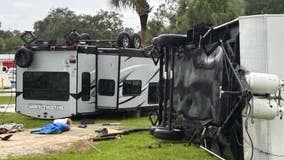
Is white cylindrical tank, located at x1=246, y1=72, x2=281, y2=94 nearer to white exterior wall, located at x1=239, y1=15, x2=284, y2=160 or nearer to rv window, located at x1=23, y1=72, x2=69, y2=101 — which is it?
white exterior wall, located at x1=239, y1=15, x2=284, y2=160

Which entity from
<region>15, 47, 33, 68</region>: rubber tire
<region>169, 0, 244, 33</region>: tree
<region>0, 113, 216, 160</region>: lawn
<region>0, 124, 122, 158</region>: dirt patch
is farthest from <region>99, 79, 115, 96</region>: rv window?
<region>169, 0, 244, 33</region>: tree

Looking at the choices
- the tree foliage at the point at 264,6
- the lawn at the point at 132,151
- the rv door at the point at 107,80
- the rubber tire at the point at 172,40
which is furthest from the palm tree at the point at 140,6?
the tree foliage at the point at 264,6

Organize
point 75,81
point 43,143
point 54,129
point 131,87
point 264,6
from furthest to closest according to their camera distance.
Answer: point 264,6 < point 131,87 < point 75,81 < point 54,129 < point 43,143

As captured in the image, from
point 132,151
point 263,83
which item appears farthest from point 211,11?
point 263,83

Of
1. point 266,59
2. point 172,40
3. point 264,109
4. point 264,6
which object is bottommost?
point 264,109

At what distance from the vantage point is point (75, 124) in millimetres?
16375

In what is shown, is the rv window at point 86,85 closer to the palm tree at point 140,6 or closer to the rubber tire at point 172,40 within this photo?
the rubber tire at point 172,40

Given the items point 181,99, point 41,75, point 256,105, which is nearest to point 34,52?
point 41,75

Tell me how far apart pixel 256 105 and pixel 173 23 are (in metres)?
29.8

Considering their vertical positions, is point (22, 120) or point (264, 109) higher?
point (264, 109)

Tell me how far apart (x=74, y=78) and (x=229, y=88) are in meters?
9.15

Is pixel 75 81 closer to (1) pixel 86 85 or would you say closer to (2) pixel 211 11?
(1) pixel 86 85

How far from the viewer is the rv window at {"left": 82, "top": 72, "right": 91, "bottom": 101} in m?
17.1

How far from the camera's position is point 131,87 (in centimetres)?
1847
